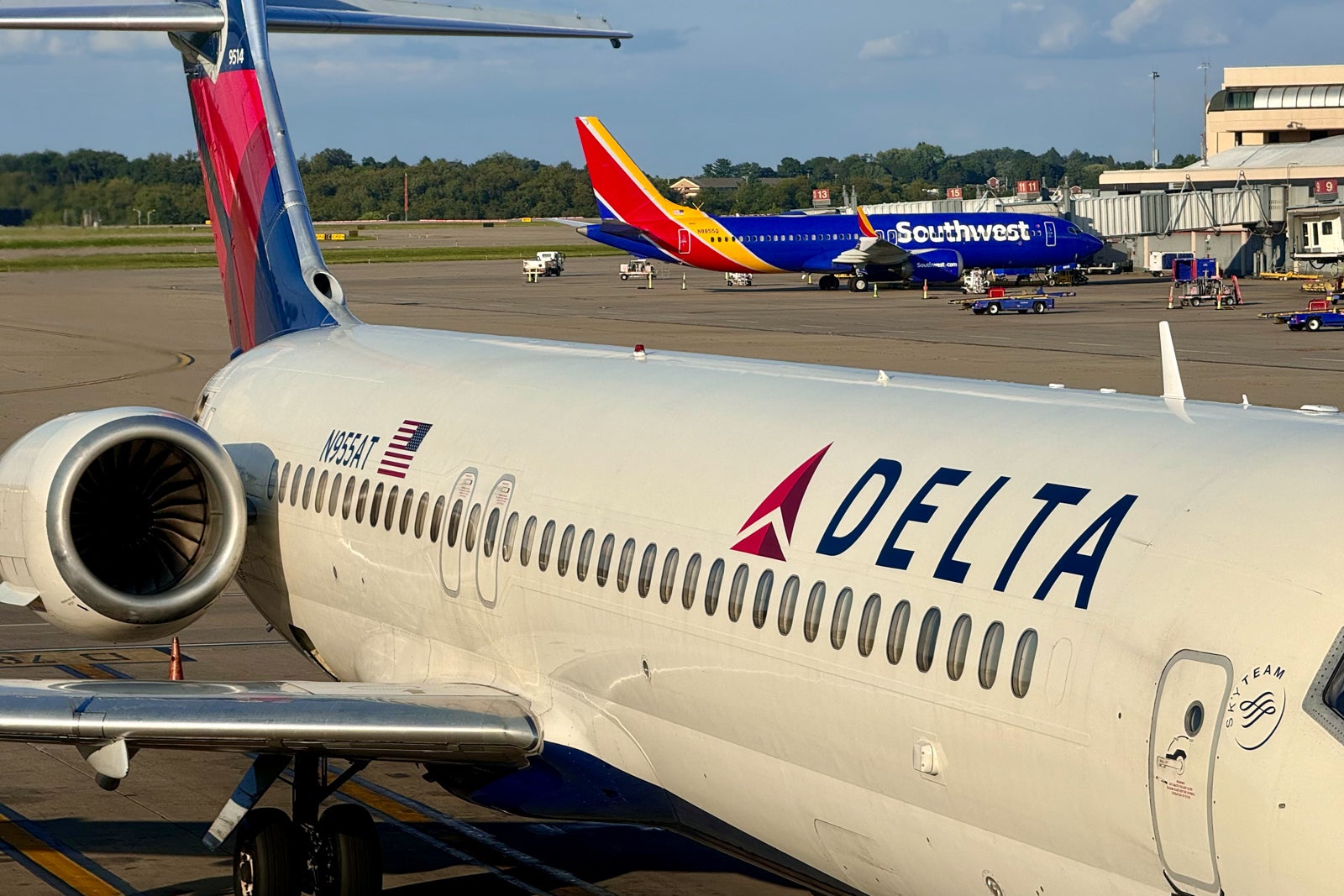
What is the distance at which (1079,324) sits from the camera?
61594mm

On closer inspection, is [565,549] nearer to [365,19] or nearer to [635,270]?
[365,19]

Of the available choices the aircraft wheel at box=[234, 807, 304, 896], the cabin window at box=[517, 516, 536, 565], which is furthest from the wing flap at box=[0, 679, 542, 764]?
the cabin window at box=[517, 516, 536, 565]

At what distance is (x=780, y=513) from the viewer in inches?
371

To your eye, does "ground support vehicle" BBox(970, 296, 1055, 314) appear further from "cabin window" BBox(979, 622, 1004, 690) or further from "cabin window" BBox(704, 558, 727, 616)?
"cabin window" BBox(979, 622, 1004, 690)

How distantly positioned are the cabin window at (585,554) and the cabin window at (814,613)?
2185 mm

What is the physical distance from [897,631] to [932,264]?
7393 centimetres

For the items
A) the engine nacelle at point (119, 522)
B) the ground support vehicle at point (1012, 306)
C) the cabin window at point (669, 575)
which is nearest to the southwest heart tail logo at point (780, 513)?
the cabin window at point (669, 575)

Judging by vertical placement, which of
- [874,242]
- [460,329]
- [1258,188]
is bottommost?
[460,329]

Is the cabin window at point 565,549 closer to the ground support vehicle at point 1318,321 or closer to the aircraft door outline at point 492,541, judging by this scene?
the aircraft door outline at point 492,541

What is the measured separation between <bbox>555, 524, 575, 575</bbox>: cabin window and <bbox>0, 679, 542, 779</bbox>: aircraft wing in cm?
98

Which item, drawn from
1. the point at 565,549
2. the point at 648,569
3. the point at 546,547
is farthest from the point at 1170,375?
the point at 546,547

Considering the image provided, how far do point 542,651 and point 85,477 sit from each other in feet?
14.6

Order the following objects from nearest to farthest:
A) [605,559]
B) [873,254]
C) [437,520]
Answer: [605,559]
[437,520]
[873,254]

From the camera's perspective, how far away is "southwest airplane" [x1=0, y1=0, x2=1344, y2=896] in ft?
22.5
